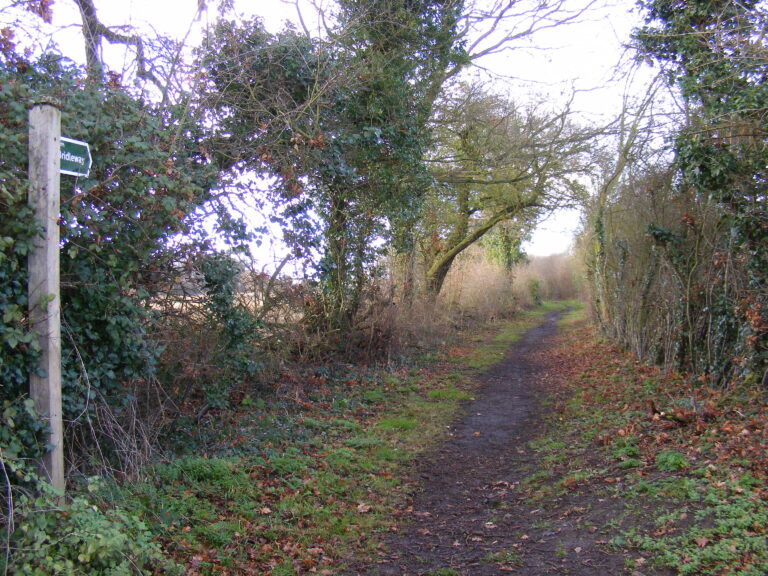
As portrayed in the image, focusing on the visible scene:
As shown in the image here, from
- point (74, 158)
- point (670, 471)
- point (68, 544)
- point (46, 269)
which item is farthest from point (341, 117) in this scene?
point (68, 544)

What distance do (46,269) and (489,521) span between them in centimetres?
471

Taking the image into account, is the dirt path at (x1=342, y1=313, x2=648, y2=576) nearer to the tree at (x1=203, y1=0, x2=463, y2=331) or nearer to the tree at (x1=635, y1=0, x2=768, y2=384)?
the tree at (x1=635, y1=0, x2=768, y2=384)

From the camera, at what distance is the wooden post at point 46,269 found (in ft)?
14.6

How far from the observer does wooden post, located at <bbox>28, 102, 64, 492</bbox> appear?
445 centimetres

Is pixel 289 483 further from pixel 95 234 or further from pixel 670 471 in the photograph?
pixel 670 471

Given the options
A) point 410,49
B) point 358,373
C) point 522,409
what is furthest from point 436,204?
point 522,409

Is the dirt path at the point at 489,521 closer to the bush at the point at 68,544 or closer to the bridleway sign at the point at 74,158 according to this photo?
the bush at the point at 68,544

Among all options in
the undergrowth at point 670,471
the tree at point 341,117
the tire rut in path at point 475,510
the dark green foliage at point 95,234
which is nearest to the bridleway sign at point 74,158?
the dark green foliage at point 95,234

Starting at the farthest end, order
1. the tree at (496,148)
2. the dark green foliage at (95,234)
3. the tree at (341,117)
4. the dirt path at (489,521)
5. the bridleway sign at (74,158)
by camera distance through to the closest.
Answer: the tree at (496,148) → the tree at (341,117) → the dirt path at (489,521) → the bridleway sign at (74,158) → the dark green foliage at (95,234)

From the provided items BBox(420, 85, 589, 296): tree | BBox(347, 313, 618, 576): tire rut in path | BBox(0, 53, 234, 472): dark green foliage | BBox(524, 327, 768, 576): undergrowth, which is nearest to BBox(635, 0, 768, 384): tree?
BBox(524, 327, 768, 576): undergrowth

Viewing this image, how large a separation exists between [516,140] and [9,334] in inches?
600

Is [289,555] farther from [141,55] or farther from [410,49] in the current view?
[410,49]

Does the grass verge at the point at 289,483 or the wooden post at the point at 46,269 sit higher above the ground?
the wooden post at the point at 46,269

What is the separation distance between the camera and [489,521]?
593cm
